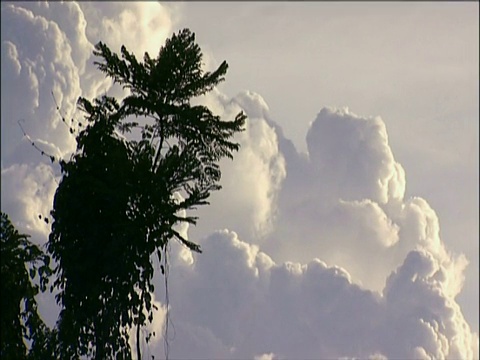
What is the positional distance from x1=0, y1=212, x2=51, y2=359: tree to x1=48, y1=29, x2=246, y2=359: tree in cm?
160

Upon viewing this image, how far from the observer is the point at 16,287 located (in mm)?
42188

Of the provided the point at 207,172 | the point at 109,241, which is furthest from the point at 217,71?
the point at 109,241

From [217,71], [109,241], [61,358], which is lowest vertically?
[61,358]

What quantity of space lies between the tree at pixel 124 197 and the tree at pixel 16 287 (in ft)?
5.26

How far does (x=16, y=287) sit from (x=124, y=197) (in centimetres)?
546

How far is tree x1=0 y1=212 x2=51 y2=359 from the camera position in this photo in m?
41.8

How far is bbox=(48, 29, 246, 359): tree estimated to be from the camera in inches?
1714

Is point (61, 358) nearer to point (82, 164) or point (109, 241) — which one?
point (109, 241)

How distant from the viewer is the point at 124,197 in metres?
43.5

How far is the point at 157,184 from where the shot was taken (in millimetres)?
43344

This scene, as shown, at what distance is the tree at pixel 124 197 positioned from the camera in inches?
1714

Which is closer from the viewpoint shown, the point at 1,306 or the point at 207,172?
the point at 1,306

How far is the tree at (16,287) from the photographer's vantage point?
41.8 metres

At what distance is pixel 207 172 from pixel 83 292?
7035mm
